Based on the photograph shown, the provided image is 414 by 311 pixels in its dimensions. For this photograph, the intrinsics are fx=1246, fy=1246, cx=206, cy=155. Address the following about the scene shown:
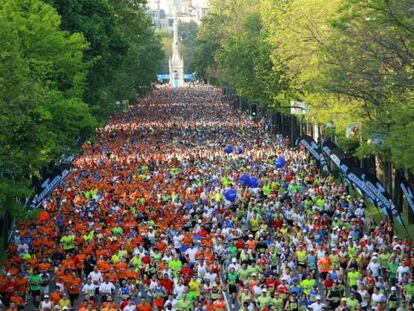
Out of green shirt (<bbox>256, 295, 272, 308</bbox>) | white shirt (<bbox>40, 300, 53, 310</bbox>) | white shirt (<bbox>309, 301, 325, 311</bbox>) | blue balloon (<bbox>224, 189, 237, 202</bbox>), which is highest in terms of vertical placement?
white shirt (<bbox>309, 301, 325, 311</bbox>)

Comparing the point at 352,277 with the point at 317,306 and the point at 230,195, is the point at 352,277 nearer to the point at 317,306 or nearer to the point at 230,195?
the point at 317,306

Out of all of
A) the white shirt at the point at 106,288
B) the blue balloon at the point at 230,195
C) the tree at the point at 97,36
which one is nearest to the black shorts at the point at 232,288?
the white shirt at the point at 106,288

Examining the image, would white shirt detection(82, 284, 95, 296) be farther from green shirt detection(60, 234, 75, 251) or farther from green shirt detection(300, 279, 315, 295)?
green shirt detection(60, 234, 75, 251)

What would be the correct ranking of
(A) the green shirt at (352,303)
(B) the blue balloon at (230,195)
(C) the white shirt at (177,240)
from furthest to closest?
1. (B) the blue balloon at (230,195)
2. (C) the white shirt at (177,240)
3. (A) the green shirt at (352,303)

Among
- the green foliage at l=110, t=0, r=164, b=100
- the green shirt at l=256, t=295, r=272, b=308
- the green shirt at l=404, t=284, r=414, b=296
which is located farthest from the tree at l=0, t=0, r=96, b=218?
the green foliage at l=110, t=0, r=164, b=100

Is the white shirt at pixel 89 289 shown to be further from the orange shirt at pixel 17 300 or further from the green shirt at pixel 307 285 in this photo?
the green shirt at pixel 307 285

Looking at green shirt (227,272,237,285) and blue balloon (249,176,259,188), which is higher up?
green shirt (227,272,237,285)

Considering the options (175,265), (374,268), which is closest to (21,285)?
(175,265)

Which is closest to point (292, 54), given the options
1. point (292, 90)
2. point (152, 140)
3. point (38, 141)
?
point (292, 90)

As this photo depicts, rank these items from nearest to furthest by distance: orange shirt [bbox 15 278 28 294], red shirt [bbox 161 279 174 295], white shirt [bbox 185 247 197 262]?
red shirt [bbox 161 279 174 295]
orange shirt [bbox 15 278 28 294]
white shirt [bbox 185 247 197 262]
